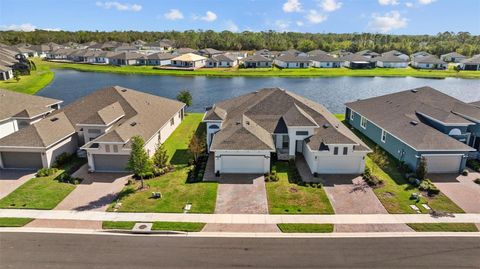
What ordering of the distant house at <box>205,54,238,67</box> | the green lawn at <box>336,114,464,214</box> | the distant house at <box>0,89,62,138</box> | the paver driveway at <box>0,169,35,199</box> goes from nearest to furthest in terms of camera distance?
the green lawn at <box>336,114,464,214</box> < the paver driveway at <box>0,169,35,199</box> < the distant house at <box>0,89,62,138</box> < the distant house at <box>205,54,238,67</box>

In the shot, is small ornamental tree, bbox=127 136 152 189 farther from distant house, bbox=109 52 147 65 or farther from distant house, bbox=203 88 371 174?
distant house, bbox=109 52 147 65

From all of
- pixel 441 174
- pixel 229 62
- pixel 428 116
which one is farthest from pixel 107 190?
pixel 229 62

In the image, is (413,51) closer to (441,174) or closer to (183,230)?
(441,174)

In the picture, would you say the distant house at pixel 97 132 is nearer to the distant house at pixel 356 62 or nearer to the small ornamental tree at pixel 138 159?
the small ornamental tree at pixel 138 159

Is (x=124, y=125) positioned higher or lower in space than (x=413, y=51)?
lower

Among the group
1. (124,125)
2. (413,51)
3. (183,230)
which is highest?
(413,51)

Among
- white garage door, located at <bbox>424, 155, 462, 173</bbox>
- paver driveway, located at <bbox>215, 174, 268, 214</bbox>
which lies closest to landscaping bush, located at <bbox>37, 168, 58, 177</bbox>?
paver driveway, located at <bbox>215, 174, 268, 214</bbox>
